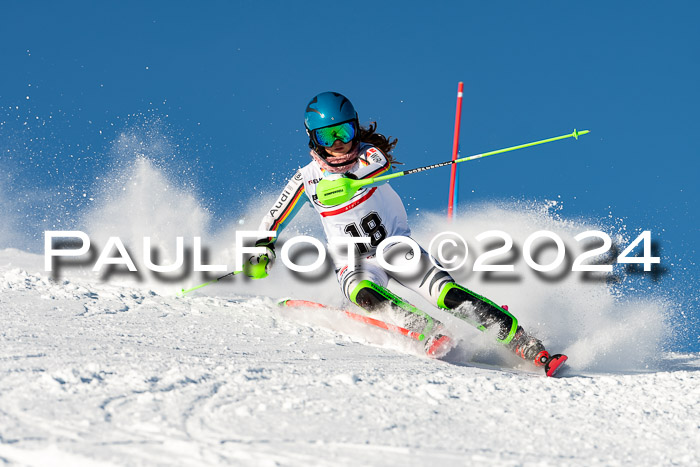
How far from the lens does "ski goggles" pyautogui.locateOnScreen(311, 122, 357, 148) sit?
4551 millimetres

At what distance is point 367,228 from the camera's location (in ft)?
15.6

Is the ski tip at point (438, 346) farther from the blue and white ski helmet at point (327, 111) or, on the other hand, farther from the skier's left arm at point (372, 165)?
the blue and white ski helmet at point (327, 111)

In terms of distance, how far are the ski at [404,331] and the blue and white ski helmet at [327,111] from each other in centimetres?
126

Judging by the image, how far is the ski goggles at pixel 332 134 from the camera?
4551 mm

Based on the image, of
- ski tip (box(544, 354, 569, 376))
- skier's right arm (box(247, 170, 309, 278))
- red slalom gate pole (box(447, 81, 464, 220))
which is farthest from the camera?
red slalom gate pole (box(447, 81, 464, 220))

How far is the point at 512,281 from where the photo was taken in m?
6.65

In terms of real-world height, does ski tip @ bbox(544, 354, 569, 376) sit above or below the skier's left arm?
below

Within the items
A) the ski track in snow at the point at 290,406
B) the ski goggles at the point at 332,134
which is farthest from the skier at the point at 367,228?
the ski track in snow at the point at 290,406

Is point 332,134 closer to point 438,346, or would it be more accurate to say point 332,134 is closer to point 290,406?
point 438,346

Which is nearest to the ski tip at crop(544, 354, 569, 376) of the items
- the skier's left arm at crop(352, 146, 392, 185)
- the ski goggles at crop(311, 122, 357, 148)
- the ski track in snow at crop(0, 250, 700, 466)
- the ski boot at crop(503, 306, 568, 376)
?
the ski boot at crop(503, 306, 568, 376)

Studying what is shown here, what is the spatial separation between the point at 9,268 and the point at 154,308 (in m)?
1.77

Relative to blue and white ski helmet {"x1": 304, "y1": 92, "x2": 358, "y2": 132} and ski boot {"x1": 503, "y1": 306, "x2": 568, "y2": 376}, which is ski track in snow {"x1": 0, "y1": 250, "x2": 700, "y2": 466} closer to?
ski boot {"x1": 503, "y1": 306, "x2": 568, "y2": 376}

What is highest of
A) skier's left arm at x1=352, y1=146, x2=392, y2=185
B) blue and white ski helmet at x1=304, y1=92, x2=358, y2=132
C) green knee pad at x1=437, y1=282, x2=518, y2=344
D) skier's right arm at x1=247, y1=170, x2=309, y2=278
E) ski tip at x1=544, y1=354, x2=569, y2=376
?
blue and white ski helmet at x1=304, y1=92, x2=358, y2=132

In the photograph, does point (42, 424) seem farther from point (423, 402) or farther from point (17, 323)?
point (17, 323)
